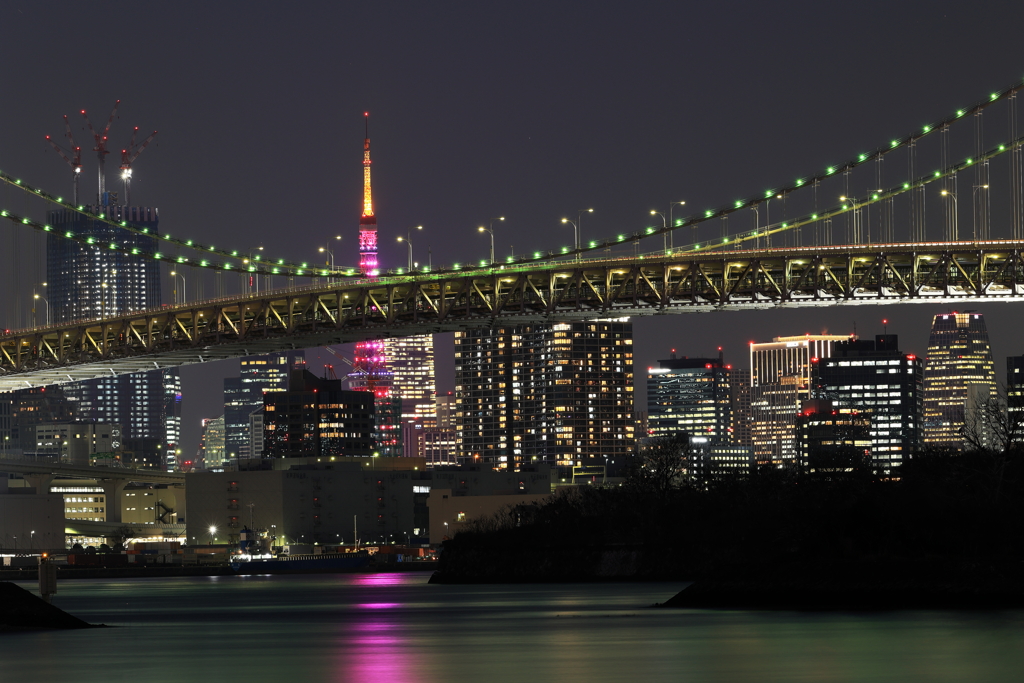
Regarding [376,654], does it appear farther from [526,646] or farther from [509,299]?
[509,299]

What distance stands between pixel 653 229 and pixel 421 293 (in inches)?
417

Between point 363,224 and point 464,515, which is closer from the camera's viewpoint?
point 464,515

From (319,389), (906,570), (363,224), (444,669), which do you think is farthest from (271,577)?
(319,389)

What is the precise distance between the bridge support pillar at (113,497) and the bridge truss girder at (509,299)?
74.5 meters

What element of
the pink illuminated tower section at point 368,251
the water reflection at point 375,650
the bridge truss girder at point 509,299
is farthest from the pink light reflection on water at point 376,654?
the pink illuminated tower section at point 368,251

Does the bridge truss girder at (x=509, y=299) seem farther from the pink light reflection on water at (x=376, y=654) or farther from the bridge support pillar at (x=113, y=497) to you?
the bridge support pillar at (x=113, y=497)

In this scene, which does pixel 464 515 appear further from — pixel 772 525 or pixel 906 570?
pixel 906 570

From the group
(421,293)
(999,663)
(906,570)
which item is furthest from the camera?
(421,293)

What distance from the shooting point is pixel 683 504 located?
82.2 metres

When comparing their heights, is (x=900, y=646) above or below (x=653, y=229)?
below

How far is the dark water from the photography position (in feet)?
101

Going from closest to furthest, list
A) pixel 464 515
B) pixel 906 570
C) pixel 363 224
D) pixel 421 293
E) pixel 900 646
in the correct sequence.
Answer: pixel 900 646 < pixel 906 570 < pixel 421 293 < pixel 464 515 < pixel 363 224

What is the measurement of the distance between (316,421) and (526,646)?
158 metres

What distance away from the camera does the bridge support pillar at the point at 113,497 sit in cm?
16625
